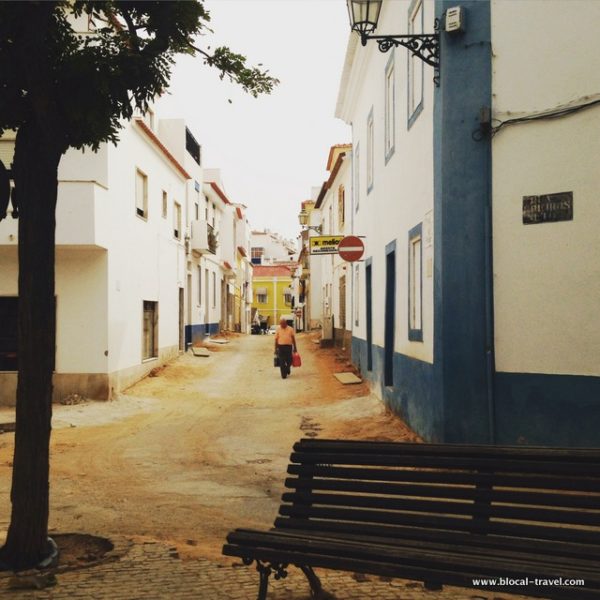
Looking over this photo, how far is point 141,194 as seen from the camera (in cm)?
1678

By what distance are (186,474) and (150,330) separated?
34.8 feet

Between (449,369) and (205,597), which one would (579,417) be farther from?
(205,597)

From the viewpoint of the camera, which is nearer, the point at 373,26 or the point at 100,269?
the point at 373,26

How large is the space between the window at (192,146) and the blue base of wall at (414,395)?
14566 mm

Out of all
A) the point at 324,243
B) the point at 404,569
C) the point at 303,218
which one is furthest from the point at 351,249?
the point at 303,218

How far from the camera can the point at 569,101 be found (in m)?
6.71

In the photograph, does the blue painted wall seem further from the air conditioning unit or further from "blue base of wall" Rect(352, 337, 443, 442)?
the air conditioning unit

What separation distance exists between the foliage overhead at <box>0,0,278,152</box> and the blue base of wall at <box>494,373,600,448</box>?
4048 millimetres

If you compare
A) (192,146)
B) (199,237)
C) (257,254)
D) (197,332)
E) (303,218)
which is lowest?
(197,332)

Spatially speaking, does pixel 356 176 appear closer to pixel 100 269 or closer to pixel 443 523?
pixel 100 269

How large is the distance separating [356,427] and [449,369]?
3.44 metres

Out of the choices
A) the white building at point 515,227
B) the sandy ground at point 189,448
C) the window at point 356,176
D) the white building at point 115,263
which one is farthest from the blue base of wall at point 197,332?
the white building at point 515,227

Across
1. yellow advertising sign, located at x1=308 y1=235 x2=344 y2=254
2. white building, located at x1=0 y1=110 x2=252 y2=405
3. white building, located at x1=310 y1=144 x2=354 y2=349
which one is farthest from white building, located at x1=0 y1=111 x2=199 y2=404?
white building, located at x1=310 y1=144 x2=354 y2=349

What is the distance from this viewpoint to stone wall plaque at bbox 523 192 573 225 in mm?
6684
